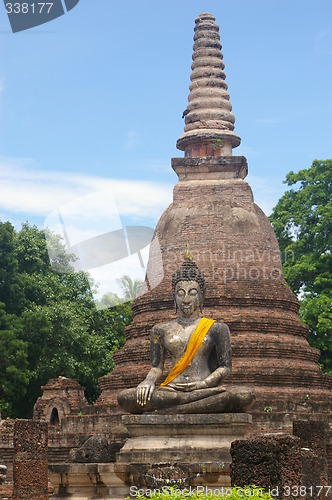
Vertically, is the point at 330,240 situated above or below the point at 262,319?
above

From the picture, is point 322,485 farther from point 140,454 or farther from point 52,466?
point 52,466

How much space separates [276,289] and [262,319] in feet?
4.22

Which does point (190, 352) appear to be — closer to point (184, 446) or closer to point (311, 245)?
point (184, 446)

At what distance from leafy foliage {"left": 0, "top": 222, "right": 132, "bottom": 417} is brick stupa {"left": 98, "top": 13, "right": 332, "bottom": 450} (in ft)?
19.5

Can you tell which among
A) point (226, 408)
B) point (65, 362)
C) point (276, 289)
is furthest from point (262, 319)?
point (226, 408)

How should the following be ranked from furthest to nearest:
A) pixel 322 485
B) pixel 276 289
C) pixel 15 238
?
pixel 15 238, pixel 276 289, pixel 322 485

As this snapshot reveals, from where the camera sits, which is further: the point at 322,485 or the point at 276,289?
the point at 276,289

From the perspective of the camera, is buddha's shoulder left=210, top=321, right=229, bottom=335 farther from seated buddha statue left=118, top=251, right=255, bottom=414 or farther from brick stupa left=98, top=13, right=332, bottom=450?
brick stupa left=98, top=13, right=332, bottom=450

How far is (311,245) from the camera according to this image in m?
35.2

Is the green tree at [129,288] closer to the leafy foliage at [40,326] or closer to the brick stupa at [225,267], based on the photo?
the leafy foliage at [40,326]

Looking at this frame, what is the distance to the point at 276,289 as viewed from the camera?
85.0ft

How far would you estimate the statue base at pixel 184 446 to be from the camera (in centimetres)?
1188

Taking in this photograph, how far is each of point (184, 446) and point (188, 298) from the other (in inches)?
92.1

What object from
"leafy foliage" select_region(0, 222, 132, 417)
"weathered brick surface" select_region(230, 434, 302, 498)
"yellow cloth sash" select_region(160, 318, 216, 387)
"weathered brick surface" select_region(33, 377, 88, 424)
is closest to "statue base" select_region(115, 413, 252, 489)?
"yellow cloth sash" select_region(160, 318, 216, 387)
